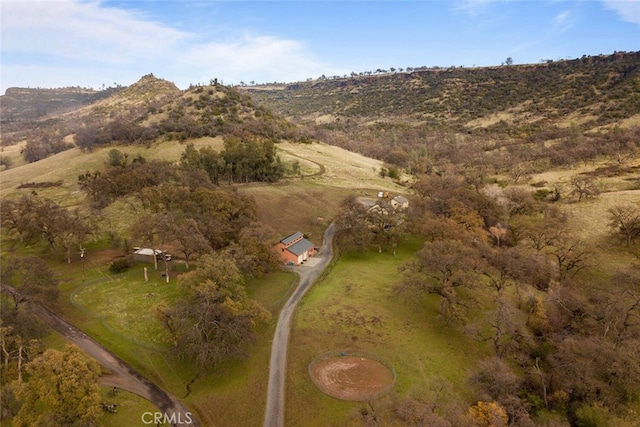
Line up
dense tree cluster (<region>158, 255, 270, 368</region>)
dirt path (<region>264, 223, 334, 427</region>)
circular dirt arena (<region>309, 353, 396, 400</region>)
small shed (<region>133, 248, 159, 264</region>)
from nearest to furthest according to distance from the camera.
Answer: dirt path (<region>264, 223, 334, 427</region>) < circular dirt arena (<region>309, 353, 396, 400</region>) < dense tree cluster (<region>158, 255, 270, 368</region>) < small shed (<region>133, 248, 159, 264</region>)

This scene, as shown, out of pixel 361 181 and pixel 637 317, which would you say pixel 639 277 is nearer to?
pixel 637 317

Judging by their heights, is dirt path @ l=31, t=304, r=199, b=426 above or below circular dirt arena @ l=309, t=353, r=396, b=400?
below

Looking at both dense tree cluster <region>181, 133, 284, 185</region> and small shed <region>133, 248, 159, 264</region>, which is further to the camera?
dense tree cluster <region>181, 133, 284, 185</region>

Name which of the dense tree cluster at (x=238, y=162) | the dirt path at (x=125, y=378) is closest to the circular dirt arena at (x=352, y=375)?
the dirt path at (x=125, y=378)

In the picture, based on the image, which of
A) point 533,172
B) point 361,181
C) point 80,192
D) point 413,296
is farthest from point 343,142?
point 413,296

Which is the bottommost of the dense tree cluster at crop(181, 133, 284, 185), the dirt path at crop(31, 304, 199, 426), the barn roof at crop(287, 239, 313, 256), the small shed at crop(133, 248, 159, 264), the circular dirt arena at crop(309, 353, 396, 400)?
the dirt path at crop(31, 304, 199, 426)

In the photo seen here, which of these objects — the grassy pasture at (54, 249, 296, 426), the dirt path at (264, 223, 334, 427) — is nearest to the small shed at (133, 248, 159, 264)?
the grassy pasture at (54, 249, 296, 426)

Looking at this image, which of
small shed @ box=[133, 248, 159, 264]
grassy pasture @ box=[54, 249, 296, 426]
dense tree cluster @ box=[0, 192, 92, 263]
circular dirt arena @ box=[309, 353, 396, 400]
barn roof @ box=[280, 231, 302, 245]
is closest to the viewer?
grassy pasture @ box=[54, 249, 296, 426]

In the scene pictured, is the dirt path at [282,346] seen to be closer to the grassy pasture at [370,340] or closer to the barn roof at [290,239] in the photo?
the grassy pasture at [370,340]

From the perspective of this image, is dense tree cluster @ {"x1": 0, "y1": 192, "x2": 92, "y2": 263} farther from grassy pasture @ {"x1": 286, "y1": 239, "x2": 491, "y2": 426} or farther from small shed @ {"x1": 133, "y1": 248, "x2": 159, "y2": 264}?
grassy pasture @ {"x1": 286, "y1": 239, "x2": 491, "y2": 426}
